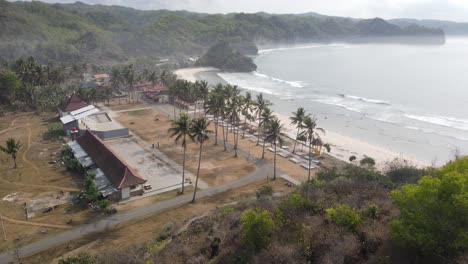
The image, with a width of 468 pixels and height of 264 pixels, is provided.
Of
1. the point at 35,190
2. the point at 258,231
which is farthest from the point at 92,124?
the point at 258,231

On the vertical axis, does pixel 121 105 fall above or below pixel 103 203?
above

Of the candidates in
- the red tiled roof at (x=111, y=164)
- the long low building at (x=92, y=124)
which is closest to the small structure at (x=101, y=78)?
the long low building at (x=92, y=124)

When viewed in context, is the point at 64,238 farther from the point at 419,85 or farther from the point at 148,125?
the point at 419,85

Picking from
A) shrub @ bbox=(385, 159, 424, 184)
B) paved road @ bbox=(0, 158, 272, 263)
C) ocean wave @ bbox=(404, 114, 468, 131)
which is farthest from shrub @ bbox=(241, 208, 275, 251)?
ocean wave @ bbox=(404, 114, 468, 131)

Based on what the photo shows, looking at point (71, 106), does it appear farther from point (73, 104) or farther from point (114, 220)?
point (114, 220)

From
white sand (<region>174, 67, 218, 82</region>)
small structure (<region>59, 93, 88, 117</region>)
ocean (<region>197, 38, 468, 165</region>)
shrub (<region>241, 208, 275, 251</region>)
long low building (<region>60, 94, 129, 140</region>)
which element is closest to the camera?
shrub (<region>241, 208, 275, 251</region>)

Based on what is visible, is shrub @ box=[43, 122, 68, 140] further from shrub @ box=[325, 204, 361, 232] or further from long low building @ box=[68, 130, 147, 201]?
shrub @ box=[325, 204, 361, 232]
